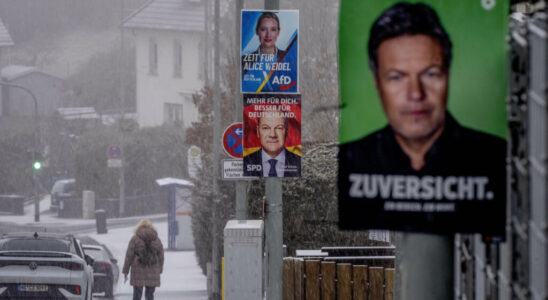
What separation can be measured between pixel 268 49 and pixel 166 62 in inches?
2166

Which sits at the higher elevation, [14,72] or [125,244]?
[14,72]

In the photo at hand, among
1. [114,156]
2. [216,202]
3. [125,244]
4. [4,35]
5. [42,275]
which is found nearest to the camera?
[42,275]

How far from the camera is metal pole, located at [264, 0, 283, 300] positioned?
471 inches

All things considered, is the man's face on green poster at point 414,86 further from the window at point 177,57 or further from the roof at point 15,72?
the roof at point 15,72

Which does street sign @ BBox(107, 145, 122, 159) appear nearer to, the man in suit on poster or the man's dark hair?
the man in suit on poster

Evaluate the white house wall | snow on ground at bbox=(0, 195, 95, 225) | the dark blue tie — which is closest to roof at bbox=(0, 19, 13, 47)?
the white house wall

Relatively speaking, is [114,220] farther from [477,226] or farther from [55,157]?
[477,226]

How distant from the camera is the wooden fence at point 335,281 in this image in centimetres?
1166

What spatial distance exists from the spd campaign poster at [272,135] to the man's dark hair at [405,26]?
798 cm

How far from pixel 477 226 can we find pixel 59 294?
1378 cm

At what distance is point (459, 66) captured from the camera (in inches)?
161

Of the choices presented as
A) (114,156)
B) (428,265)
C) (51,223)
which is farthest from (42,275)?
(114,156)

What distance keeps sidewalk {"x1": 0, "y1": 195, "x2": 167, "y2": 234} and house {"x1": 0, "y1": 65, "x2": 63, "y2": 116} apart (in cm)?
2473

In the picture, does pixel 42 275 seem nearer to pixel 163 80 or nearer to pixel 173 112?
pixel 163 80
